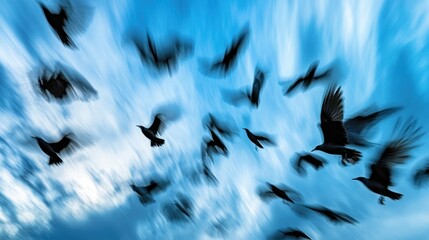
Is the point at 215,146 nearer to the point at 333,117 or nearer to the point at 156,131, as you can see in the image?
the point at 156,131

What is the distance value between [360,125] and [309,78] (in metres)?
1.47

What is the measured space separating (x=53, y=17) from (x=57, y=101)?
2.47 metres

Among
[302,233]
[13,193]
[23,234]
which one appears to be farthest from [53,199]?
[302,233]

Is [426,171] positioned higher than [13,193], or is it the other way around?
[13,193]

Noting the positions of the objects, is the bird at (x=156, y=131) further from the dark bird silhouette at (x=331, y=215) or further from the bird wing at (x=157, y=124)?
the dark bird silhouette at (x=331, y=215)

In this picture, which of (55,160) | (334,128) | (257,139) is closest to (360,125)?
(334,128)

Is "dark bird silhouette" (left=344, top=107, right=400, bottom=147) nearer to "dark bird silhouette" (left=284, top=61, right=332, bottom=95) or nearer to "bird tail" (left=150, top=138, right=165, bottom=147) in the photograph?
"dark bird silhouette" (left=284, top=61, right=332, bottom=95)

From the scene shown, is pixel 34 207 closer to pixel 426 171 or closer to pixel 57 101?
pixel 57 101

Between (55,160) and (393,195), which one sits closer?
(393,195)

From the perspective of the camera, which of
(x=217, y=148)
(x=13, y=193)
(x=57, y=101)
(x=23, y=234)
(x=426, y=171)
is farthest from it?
(x=23, y=234)

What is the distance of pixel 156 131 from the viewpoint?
9344 mm

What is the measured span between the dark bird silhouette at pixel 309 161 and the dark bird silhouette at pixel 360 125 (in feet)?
6.58

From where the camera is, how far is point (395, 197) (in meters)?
6.65

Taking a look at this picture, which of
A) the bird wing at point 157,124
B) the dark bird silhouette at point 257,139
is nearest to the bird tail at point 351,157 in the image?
the dark bird silhouette at point 257,139
